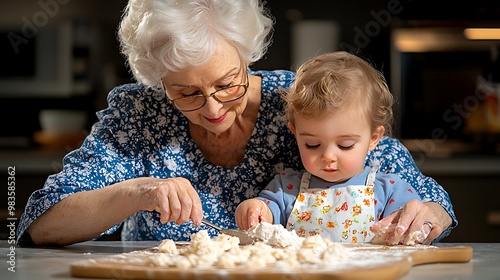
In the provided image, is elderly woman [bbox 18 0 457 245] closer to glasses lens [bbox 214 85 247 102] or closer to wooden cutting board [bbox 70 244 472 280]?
glasses lens [bbox 214 85 247 102]

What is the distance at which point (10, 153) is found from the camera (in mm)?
3641

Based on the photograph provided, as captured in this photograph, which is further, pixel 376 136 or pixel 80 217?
pixel 376 136

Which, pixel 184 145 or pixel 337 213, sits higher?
pixel 184 145

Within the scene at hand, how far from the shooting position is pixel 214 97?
5.82ft

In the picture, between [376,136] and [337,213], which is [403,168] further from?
[337,213]

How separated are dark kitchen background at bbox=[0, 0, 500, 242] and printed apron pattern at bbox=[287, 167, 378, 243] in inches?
62.0

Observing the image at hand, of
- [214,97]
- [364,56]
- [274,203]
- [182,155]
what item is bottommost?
[274,203]

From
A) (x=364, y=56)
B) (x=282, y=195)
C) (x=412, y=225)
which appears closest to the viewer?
(x=412, y=225)

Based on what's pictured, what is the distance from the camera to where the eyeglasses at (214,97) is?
1.78 meters

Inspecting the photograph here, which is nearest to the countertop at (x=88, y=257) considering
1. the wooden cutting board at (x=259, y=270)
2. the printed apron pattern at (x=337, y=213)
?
the wooden cutting board at (x=259, y=270)

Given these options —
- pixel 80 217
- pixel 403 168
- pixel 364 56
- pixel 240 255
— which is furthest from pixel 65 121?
pixel 240 255

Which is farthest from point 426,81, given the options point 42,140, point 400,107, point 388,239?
point 388,239

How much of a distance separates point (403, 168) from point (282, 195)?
1.04ft

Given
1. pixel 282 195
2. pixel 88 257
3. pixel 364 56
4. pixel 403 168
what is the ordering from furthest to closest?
pixel 364 56
pixel 403 168
pixel 282 195
pixel 88 257
